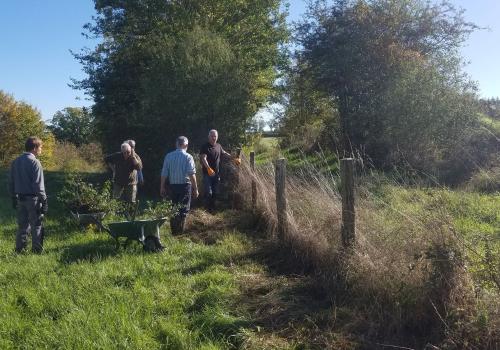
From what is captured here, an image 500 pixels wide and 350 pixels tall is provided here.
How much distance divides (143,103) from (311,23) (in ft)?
28.4

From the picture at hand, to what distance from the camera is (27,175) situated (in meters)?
7.48

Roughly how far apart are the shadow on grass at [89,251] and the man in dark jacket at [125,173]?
205 centimetres

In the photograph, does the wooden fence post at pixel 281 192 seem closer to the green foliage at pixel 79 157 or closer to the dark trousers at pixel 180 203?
the dark trousers at pixel 180 203

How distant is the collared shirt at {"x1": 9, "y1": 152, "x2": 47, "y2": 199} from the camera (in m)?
7.44

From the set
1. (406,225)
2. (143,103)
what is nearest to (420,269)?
(406,225)

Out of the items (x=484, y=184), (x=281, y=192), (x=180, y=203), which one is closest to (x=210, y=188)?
(x=180, y=203)

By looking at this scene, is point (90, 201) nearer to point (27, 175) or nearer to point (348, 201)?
point (27, 175)

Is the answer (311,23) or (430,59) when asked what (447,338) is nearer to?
(430,59)

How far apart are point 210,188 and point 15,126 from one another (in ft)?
135

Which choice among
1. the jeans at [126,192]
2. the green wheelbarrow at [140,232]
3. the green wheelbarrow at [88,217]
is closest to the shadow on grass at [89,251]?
the green wheelbarrow at [140,232]

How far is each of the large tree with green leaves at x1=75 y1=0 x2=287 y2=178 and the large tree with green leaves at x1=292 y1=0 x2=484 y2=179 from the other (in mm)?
2877

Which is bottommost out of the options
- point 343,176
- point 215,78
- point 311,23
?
point 343,176

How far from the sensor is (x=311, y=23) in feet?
Result: 63.1

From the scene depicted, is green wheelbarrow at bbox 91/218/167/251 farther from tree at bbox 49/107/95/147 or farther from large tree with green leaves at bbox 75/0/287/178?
tree at bbox 49/107/95/147
